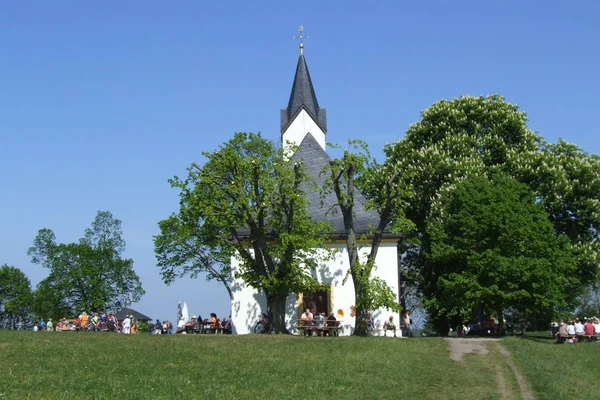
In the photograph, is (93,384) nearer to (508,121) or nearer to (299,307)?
(299,307)

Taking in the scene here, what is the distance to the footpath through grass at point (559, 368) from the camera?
19.2m

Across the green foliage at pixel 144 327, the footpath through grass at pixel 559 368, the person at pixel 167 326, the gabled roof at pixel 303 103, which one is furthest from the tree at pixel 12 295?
the footpath through grass at pixel 559 368

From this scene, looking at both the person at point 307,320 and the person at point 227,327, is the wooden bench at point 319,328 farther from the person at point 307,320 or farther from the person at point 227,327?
the person at point 227,327

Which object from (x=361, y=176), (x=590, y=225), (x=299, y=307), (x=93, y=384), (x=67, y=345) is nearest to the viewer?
(x=93, y=384)

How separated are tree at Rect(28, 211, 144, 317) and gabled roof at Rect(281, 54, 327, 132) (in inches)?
1163

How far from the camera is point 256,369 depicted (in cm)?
2033

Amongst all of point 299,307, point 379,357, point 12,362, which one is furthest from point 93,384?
point 299,307

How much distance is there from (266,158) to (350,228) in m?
5.64

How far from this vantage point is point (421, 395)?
1841 cm

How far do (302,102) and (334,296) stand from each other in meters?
17.8

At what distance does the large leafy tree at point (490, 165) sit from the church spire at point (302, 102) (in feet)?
18.7

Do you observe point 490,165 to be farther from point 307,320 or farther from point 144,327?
point 144,327

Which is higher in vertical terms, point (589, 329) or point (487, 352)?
point (589, 329)

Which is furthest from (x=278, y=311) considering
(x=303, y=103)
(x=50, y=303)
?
(x=50, y=303)
